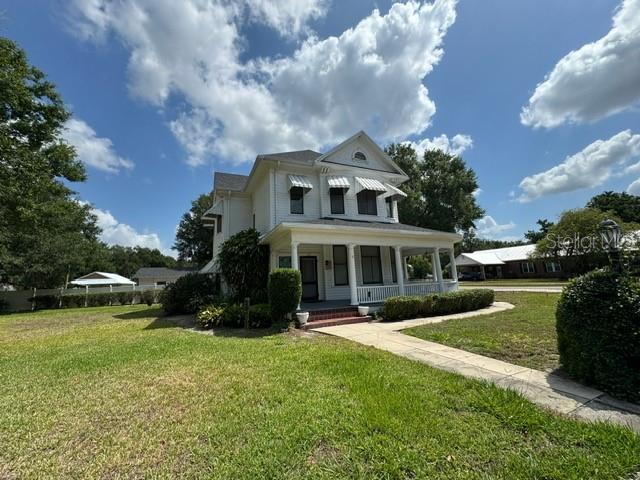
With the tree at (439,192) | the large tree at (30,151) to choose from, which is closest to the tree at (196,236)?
the large tree at (30,151)

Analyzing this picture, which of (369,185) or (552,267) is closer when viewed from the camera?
(369,185)

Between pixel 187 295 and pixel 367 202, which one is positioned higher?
pixel 367 202

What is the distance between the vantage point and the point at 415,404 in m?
3.65

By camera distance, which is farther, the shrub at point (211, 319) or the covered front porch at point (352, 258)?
the covered front porch at point (352, 258)

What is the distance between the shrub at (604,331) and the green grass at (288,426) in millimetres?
1474

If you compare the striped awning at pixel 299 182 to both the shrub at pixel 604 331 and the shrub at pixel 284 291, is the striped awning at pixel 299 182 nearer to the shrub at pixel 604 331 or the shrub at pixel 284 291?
the shrub at pixel 284 291

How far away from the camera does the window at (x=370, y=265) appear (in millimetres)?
14994

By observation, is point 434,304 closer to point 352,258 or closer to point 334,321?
point 352,258

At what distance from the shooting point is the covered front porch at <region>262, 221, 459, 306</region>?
1154 cm

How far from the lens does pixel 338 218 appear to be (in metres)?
14.6

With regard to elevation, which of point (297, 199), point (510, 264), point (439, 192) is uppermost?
point (439, 192)

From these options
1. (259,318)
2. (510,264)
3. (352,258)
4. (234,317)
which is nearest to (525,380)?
(352,258)

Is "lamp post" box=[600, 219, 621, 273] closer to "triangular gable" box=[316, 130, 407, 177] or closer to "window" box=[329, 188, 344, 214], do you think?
"window" box=[329, 188, 344, 214]

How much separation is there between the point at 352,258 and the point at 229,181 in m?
10.9
